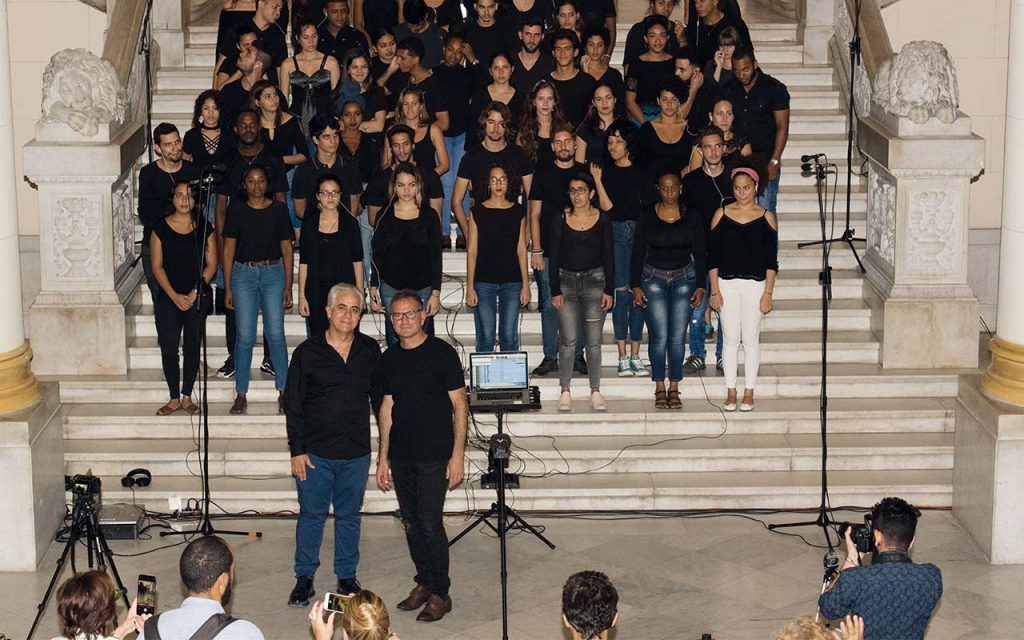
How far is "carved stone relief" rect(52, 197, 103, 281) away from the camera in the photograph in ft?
45.3

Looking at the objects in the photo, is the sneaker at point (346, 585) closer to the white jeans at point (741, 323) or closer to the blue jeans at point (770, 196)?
the white jeans at point (741, 323)

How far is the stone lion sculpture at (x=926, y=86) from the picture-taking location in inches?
543

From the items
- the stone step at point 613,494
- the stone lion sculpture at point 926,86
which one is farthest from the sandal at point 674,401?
the stone lion sculpture at point 926,86

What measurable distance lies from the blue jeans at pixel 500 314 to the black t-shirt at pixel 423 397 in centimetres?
266

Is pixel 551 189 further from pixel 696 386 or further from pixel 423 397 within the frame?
pixel 423 397

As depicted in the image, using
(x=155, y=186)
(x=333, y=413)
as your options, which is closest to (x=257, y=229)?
(x=155, y=186)

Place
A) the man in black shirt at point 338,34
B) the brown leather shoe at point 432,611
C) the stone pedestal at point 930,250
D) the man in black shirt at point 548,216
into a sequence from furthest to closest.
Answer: the man in black shirt at point 338,34, the stone pedestal at point 930,250, the man in black shirt at point 548,216, the brown leather shoe at point 432,611

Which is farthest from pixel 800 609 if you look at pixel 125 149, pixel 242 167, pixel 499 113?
pixel 125 149

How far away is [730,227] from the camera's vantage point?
13.1 meters

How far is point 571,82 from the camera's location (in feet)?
48.2

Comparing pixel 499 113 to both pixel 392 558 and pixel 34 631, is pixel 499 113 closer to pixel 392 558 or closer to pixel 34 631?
pixel 392 558

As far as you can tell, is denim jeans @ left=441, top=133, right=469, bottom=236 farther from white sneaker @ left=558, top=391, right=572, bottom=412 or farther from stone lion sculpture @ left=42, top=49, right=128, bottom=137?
stone lion sculpture @ left=42, top=49, right=128, bottom=137

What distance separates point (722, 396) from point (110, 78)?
18.3 ft

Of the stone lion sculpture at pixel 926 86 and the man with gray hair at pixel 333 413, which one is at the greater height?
the stone lion sculpture at pixel 926 86
